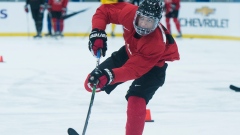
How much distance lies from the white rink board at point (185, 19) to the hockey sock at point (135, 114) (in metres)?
10.1

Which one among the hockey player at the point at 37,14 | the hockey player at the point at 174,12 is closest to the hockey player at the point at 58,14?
the hockey player at the point at 37,14

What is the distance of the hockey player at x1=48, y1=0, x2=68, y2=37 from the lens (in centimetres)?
1351

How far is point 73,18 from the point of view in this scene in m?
13.9

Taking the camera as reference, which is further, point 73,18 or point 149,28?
point 73,18

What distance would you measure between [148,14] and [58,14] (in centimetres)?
1061

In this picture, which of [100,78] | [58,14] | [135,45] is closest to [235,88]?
[135,45]

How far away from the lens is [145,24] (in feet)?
Result: 10.2

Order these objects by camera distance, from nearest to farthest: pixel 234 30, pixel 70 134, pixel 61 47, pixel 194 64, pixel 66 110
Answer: pixel 70 134, pixel 66 110, pixel 194 64, pixel 61 47, pixel 234 30

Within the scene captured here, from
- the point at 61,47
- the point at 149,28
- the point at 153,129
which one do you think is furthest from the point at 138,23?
the point at 61,47

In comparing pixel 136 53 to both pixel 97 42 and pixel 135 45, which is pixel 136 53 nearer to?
pixel 135 45

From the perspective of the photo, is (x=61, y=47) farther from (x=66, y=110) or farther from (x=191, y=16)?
(x=66, y=110)

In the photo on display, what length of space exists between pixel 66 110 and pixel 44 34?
29.0 ft

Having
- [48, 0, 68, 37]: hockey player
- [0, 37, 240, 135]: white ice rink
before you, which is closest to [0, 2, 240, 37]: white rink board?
[48, 0, 68, 37]: hockey player

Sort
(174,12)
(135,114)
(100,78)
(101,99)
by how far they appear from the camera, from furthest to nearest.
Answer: (174,12), (101,99), (135,114), (100,78)
